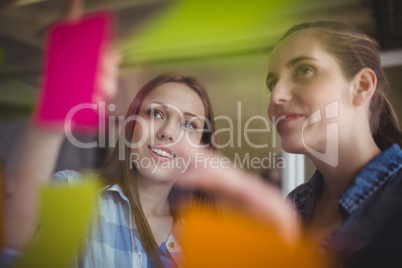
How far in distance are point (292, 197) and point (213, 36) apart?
43cm

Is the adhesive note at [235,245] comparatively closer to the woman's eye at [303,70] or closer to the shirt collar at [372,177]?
the shirt collar at [372,177]

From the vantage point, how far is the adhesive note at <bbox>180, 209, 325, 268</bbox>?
0.81 metres

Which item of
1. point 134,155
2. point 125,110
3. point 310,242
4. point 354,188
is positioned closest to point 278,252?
point 310,242

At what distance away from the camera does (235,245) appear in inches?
32.8

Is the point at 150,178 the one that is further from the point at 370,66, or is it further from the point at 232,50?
the point at 370,66

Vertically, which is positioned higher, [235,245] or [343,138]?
[343,138]

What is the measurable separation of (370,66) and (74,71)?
83cm

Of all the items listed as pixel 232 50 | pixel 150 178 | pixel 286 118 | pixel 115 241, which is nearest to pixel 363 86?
pixel 286 118

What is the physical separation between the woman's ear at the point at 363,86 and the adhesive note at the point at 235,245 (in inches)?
12.6

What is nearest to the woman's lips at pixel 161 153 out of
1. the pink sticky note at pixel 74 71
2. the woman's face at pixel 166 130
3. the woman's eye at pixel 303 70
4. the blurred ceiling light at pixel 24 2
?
the woman's face at pixel 166 130

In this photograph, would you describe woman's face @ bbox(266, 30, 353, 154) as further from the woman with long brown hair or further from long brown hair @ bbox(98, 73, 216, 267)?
long brown hair @ bbox(98, 73, 216, 267)

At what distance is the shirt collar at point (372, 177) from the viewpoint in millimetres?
749

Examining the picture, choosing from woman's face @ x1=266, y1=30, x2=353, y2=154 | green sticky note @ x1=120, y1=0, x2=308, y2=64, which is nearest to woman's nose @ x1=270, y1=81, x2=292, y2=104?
woman's face @ x1=266, y1=30, x2=353, y2=154

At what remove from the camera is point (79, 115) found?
1.09 meters
